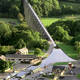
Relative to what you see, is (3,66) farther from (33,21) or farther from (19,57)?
(33,21)

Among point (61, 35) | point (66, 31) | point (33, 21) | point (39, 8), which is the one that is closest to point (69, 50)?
point (61, 35)

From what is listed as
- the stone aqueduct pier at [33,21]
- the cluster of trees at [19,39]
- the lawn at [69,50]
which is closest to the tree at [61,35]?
the stone aqueduct pier at [33,21]

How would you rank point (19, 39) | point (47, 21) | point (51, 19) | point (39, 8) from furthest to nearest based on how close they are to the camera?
point (51, 19), point (47, 21), point (39, 8), point (19, 39)

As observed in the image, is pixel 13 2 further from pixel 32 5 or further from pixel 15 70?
pixel 15 70

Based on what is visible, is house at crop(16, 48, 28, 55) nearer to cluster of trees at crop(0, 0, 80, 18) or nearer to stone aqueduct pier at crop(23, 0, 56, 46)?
stone aqueduct pier at crop(23, 0, 56, 46)

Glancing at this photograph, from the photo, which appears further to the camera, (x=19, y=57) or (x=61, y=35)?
(x=61, y=35)

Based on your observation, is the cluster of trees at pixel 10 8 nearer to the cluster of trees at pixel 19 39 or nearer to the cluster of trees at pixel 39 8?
the cluster of trees at pixel 39 8
